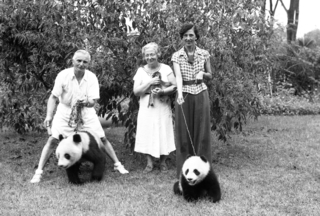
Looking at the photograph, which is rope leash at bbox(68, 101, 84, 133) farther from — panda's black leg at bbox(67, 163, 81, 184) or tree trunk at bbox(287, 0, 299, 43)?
tree trunk at bbox(287, 0, 299, 43)

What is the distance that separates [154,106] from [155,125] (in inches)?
10.6

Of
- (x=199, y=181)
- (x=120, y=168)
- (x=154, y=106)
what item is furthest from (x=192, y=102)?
(x=120, y=168)

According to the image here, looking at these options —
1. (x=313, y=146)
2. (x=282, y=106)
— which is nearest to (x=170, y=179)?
(x=313, y=146)

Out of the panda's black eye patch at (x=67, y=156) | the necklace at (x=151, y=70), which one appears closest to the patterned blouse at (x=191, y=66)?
the necklace at (x=151, y=70)

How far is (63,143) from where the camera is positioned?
5555 millimetres

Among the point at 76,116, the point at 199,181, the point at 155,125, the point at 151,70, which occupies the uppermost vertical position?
the point at 151,70

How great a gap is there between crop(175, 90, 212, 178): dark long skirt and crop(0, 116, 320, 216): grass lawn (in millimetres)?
501

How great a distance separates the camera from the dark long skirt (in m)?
5.55

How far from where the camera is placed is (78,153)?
5.53 meters

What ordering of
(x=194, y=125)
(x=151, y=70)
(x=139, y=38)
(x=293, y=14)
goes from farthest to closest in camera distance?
(x=293, y=14) < (x=139, y=38) < (x=151, y=70) < (x=194, y=125)

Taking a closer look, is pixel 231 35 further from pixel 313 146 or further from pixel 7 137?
pixel 7 137

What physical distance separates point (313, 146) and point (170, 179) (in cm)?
378

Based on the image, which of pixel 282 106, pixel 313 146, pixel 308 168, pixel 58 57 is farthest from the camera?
pixel 282 106

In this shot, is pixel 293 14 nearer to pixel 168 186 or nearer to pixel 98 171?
pixel 168 186
